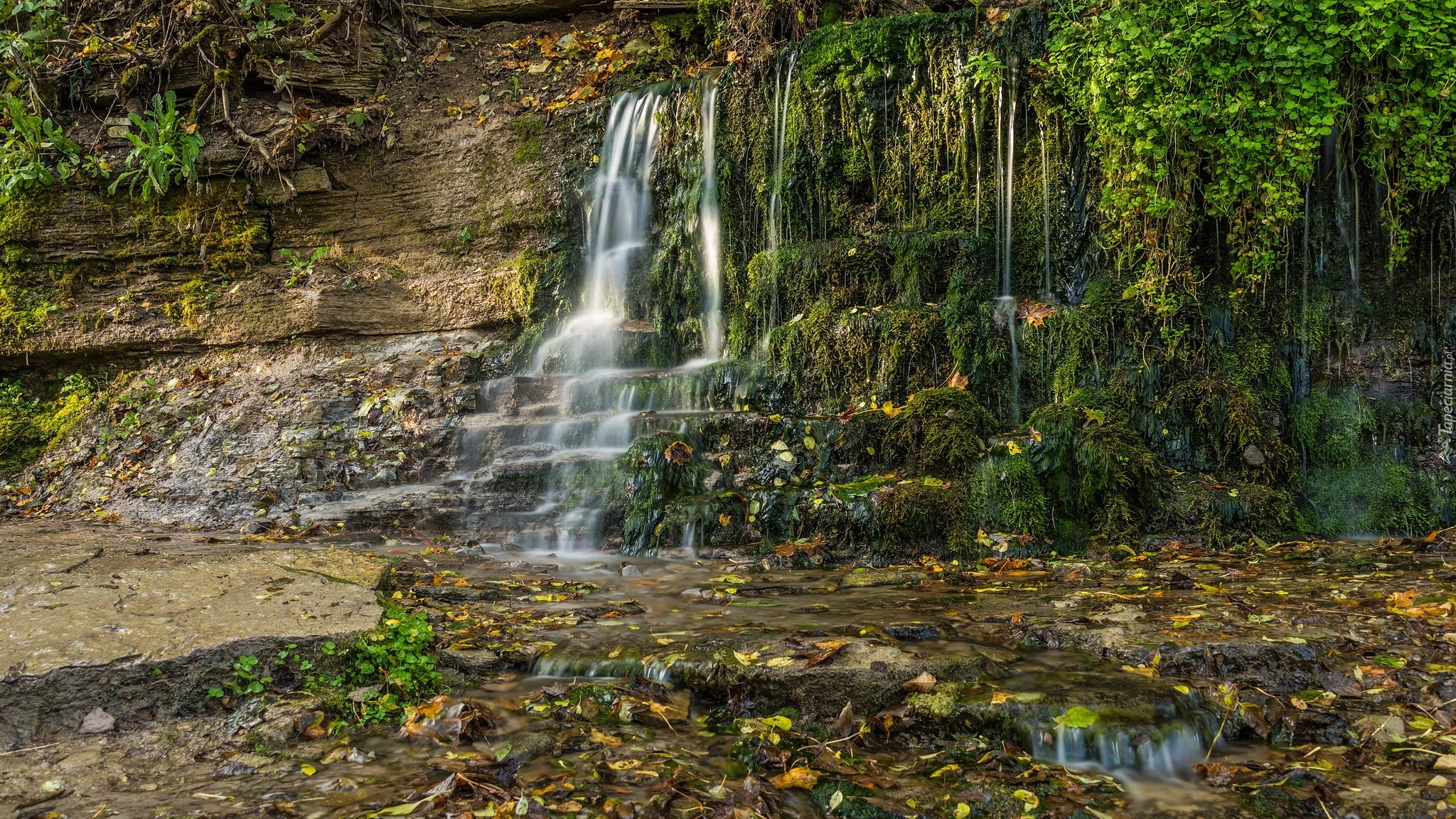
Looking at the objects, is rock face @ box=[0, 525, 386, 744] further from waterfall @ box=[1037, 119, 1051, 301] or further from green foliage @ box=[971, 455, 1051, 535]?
waterfall @ box=[1037, 119, 1051, 301]

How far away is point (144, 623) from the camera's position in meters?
3.23

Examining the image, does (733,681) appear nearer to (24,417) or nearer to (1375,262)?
(1375,262)

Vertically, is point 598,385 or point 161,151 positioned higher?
point 161,151

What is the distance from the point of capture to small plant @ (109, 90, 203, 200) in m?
9.53

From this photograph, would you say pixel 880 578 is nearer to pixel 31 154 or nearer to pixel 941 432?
pixel 941 432

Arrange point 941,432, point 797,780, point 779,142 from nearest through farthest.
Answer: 1. point 797,780
2. point 941,432
3. point 779,142

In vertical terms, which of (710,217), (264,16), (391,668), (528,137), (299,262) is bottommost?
(391,668)

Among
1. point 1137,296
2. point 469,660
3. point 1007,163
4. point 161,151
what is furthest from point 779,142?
point 469,660

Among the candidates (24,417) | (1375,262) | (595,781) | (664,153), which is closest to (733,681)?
(595,781)

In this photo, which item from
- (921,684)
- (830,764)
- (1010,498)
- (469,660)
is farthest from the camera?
(1010,498)

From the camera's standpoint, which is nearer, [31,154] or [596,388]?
[596,388]

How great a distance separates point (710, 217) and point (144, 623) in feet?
23.2

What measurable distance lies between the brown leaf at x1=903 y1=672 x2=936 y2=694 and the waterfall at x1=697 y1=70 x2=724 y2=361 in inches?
244

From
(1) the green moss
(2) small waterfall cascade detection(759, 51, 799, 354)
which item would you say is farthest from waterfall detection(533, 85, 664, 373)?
→ (2) small waterfall cascade detection(759, 51, 799, 354)
